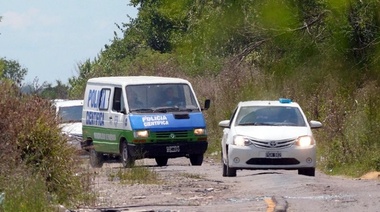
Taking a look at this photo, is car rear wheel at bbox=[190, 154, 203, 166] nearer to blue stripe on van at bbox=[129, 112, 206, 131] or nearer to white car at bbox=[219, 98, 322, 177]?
blue stripe on van at bbox=[129, 112, 206, 131]

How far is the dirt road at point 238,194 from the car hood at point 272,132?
747 mm

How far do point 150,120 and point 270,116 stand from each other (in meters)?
3.50

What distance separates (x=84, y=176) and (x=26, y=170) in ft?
4.30

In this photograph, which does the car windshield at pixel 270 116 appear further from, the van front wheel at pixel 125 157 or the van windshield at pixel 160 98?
the van front wheel at pixel 125 157

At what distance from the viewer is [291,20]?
3009 cm

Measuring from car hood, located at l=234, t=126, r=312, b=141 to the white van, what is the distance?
335 centimetres

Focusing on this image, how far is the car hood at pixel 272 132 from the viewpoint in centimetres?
2034

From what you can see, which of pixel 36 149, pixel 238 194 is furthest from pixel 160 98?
pixel 36 149

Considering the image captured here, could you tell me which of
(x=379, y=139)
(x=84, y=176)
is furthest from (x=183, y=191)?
(x=379, y=139)

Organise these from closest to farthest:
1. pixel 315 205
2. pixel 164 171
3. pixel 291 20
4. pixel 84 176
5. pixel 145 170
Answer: pixel 315 205 → pixel 84 176 → pixel 145 170 → pixel 164 171 → pixel 291 20

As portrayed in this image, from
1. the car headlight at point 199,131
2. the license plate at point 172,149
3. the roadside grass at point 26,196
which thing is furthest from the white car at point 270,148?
the roadside grass at point 26,196

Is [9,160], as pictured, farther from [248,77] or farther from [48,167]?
[248,77]

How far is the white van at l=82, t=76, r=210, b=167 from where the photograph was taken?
2386 cm

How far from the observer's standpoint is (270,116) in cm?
2152
